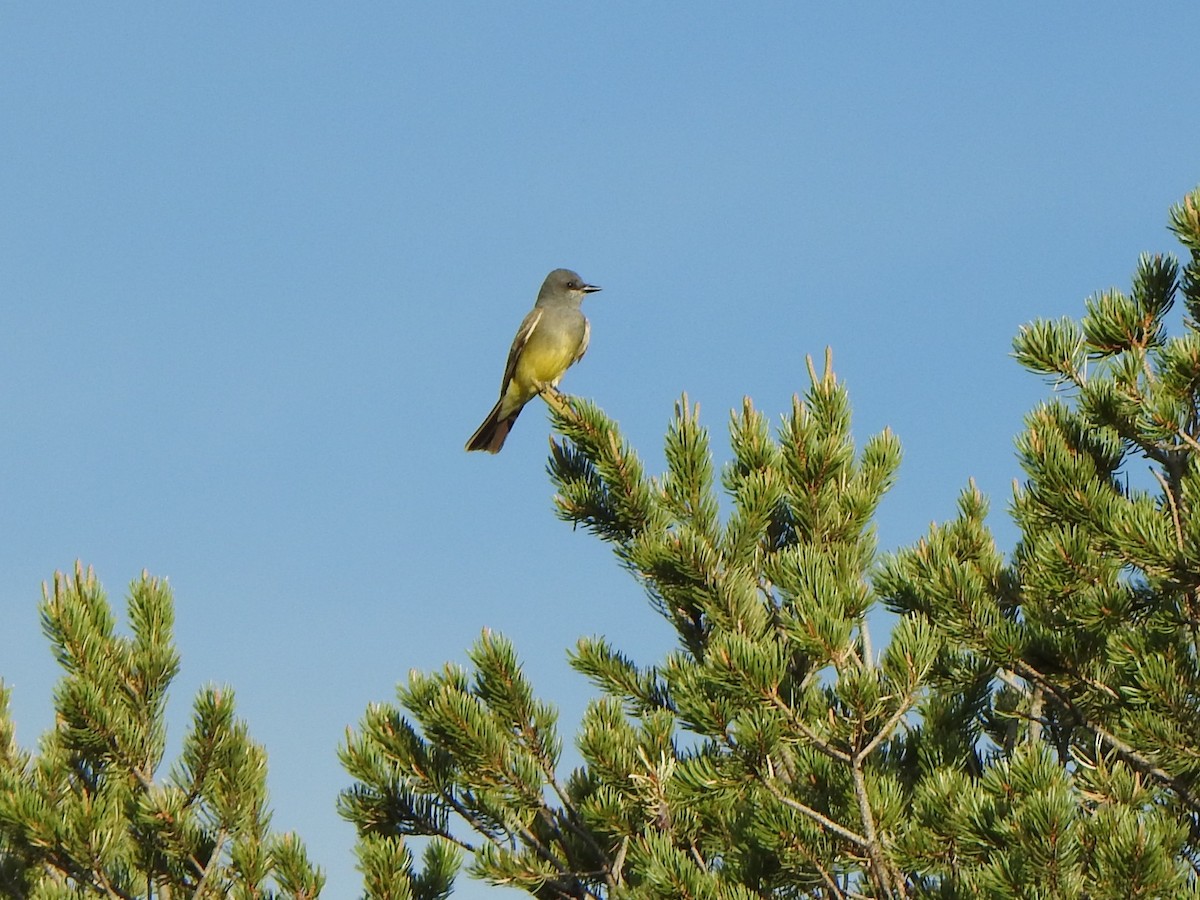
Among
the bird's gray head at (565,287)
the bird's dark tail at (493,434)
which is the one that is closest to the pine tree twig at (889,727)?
the bird's dark tail at (493,434)

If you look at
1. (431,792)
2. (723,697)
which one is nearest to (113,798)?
(431,792)

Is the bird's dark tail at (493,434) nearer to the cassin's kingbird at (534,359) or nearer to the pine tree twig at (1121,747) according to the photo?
the cassin's kingbird at (534,359)

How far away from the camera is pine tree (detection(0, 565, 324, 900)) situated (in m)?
→ 7.03

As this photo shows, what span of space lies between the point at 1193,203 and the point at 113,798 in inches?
225

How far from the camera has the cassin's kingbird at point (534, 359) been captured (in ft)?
40.5

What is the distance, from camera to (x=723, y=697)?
546cm

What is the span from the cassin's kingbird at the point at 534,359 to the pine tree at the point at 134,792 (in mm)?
5107

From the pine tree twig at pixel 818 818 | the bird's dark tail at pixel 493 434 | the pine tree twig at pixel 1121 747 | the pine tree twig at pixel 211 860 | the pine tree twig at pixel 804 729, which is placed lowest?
the pine tree twig at pixel 211 860

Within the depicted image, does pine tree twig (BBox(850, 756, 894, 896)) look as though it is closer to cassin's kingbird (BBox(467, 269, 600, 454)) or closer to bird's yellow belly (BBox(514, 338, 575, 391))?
cassin's kingbird (BBox(467, 269, 600, 454))

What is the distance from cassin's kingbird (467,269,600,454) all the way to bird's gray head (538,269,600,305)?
0.19 meters

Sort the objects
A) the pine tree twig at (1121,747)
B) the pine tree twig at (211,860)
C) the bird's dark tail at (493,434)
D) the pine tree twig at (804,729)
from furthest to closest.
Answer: the bird's dark tail at (493,434), the pine tree twig at (211,860), the pine tree twig at (1121,747), the pine tree twig at (804,729)

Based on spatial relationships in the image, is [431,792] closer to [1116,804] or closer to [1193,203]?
[1116,804]

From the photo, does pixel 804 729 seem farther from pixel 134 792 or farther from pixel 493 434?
pixel 493 434

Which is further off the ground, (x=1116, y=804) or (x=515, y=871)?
(x=1116, y=804)
